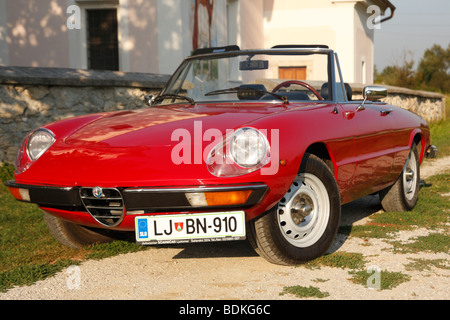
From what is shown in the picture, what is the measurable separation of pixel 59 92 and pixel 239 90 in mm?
4832

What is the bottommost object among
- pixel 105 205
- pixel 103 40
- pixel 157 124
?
pixel 105 205

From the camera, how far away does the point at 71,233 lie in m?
4.53

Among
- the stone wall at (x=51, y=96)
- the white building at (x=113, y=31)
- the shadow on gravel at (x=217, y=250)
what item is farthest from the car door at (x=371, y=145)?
the white building at (x=113, y=31)

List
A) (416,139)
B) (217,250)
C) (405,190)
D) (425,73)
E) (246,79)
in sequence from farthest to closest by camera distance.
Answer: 1. (425,73)
2. (416,139)
3. (405,190)
4. (246,79)
5. (217,250)

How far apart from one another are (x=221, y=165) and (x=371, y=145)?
1.82 meters

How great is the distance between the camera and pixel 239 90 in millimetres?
4828

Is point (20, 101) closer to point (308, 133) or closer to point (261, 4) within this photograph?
point (308, 133)

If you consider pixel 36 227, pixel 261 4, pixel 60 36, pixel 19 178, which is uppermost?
pixel 261 4

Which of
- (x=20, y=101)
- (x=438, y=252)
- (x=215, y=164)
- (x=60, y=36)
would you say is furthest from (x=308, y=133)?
(x=60, y=36)

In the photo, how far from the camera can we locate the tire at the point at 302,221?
147 inches

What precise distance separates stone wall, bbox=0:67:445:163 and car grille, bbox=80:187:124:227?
453 centimetres

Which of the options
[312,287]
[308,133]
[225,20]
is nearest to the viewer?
[312,287]

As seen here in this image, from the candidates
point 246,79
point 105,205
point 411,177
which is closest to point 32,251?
point 105,205

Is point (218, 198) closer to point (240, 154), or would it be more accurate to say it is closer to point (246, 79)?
point (240, 154)
